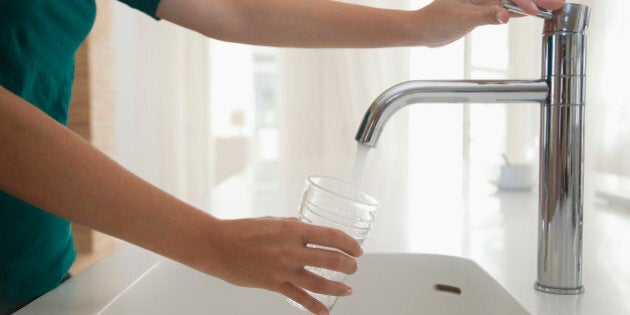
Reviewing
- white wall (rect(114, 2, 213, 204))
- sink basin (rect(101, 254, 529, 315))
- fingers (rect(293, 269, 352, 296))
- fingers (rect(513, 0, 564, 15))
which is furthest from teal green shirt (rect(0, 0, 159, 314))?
white wall (rect(114, 2, 213, 204))

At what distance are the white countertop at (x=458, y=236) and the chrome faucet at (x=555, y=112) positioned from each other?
4 centimetres

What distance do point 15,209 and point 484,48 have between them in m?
2.43

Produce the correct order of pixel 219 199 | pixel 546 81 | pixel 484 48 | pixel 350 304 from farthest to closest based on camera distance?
1. pixel 484 48
2. pixel 219 199
3. pixel 350 304
4. pixel 546 81

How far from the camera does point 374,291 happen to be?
891mm

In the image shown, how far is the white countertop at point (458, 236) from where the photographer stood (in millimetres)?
669

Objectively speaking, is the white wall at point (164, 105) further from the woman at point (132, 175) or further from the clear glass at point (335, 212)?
the clear glass at point (335, 212)

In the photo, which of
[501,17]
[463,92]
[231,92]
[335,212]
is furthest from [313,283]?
[231,92]

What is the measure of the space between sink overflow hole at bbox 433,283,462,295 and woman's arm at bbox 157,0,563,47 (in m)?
0.31

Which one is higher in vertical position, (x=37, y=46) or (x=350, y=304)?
(x=37, y=46)

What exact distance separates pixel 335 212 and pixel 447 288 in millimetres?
329

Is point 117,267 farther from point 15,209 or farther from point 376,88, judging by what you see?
point 376,88

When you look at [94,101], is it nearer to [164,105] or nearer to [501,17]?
[164,105]

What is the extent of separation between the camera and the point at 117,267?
81 cm

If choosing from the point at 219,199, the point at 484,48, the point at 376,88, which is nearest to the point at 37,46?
the point at 219,199
